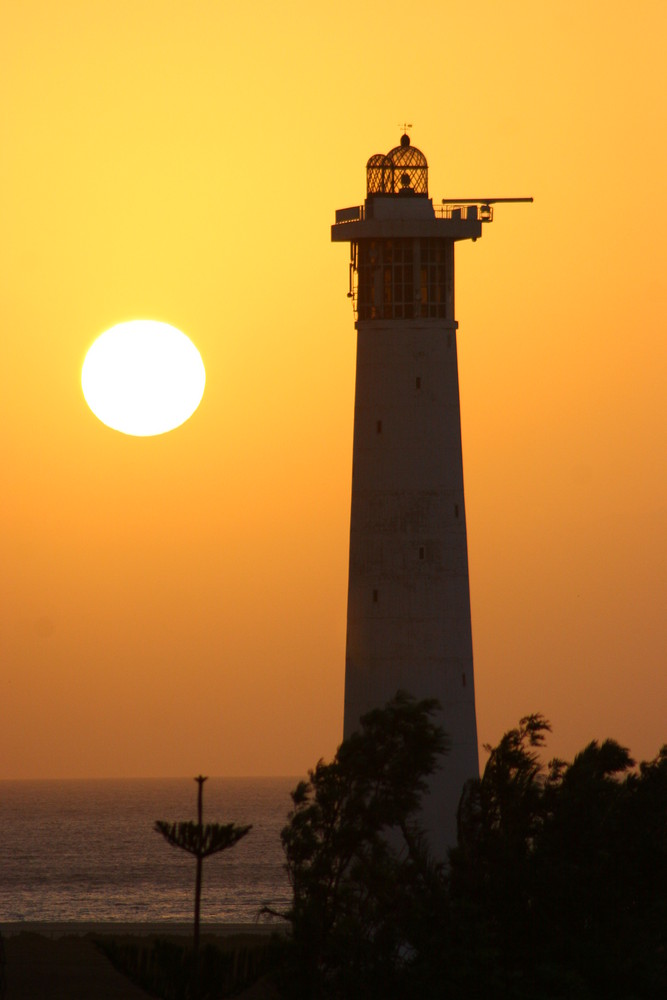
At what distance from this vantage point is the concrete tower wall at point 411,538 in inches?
2061

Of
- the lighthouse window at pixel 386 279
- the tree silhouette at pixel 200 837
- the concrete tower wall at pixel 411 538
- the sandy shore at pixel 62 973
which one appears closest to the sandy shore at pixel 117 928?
the sandy shore at pixel 62 973

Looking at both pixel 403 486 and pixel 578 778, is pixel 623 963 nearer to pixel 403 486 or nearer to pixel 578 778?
pixel 578 778

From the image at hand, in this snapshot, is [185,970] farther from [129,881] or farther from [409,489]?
[129,881]

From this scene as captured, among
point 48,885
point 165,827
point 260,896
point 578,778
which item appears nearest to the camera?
point 165,827

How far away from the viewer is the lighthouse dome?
182 feet

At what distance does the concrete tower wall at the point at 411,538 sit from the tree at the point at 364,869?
5.69 m

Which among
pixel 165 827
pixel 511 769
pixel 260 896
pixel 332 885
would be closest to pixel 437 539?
pixel 511 769

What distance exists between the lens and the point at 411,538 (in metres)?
52.8

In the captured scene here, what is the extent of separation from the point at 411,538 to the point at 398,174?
1068 centimetres

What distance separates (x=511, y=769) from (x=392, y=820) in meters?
3.45

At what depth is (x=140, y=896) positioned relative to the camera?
130 meters

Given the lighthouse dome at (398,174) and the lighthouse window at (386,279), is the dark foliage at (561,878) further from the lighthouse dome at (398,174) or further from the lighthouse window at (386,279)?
the lighthouse dome at (398,174)

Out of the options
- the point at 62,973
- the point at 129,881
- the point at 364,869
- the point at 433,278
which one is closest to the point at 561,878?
the point at 364,869

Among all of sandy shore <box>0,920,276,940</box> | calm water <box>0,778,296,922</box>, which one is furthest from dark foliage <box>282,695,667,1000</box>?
calm water <box>0,778,296,922</box>
